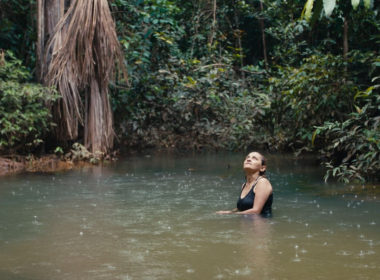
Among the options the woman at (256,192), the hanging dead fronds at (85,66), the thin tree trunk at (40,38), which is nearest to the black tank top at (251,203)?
the woman at (256,192)

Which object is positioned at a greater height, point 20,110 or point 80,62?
point 80,62

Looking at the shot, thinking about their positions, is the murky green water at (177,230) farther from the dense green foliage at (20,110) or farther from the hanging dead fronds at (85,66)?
the hanging dead fronds at (85,66)

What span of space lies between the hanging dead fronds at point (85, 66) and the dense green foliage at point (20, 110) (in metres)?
0.43

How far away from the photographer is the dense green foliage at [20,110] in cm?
1247

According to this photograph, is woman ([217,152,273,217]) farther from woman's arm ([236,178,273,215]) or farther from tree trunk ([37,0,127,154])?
tree trunk ([37,0,127,154])

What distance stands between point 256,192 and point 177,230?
4.30 ft

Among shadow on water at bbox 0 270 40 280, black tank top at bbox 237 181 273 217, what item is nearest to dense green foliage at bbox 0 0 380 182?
black tank top at bbox 237 181 273 217

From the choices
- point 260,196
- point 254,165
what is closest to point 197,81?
point 254,165

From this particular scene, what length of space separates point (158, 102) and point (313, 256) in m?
12.4

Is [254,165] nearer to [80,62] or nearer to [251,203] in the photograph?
[251,203]

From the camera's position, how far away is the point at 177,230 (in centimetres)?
700

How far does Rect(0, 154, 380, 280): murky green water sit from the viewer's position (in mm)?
5324

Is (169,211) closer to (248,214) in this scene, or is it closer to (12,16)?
(248,214)

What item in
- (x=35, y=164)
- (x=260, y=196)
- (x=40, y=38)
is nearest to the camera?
(x=260, y=196)
